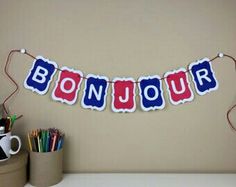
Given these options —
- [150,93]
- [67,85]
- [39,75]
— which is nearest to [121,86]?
[150,93]

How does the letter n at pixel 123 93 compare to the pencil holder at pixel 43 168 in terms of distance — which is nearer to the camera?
the pencil holder at pixel 43 168

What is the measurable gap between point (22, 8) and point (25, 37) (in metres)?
0.13

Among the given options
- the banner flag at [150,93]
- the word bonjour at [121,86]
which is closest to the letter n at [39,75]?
the word bonjour at [121,86]

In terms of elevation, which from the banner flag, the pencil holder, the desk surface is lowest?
the desk surface

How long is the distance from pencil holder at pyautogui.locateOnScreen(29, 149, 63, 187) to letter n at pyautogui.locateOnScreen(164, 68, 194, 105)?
56 centimetres

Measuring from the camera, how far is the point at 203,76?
1.08 m

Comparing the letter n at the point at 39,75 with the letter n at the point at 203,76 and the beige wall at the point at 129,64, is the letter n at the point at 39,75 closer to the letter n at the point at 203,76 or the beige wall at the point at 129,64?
the beige wall at the point at 129,64

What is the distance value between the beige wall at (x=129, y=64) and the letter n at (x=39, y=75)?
3 cm

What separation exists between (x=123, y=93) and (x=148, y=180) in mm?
391

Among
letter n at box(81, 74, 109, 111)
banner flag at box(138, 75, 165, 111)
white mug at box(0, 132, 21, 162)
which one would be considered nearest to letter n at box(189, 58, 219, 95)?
banner flag at box(138, 75, 165, 111)

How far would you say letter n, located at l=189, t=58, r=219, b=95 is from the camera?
108 centimetres

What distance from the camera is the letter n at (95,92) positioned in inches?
41.9

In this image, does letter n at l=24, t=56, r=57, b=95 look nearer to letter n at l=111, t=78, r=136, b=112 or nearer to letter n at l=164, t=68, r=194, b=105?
letter n at l=111, t=78, r=136, b=112

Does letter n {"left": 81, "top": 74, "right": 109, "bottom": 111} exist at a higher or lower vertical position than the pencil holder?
higher
